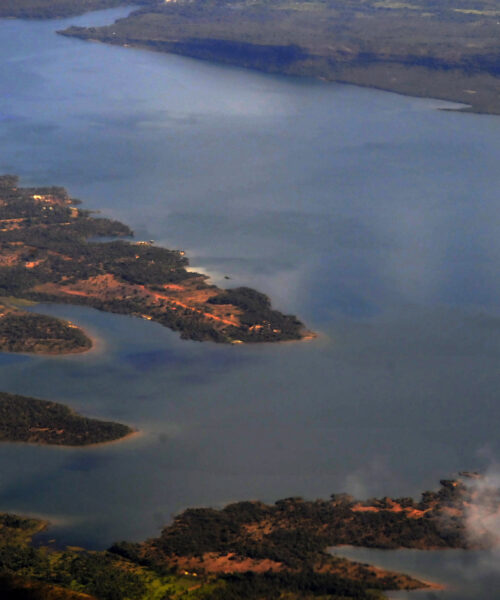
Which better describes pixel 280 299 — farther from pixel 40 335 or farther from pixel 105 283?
pixel 40 335

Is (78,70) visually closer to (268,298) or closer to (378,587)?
(268,298)

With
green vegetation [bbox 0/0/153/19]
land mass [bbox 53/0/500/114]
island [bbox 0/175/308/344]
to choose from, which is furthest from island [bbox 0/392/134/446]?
green vegetation [bbox 0/0/153/19]

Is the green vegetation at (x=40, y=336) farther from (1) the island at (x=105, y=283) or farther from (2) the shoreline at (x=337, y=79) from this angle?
(2) the shoreline at (x=337, y=79)

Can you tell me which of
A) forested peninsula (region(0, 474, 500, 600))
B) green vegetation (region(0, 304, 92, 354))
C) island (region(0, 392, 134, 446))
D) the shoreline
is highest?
the shoreline

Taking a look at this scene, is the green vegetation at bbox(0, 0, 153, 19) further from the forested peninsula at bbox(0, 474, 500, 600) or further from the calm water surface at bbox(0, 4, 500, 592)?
the forested peninsula at bbox(0, 474, 500, 600)

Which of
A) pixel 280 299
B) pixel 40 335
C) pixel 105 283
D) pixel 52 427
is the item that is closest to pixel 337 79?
pixel 105 283
